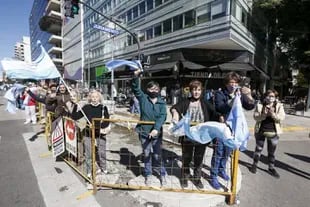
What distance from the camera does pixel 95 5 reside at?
42.2 meters

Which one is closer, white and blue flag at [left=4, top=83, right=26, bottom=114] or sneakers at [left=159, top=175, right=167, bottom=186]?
sneakers at [left=159, top=175, right=167, bottom=186]

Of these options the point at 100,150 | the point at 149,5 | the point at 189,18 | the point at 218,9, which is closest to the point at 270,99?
the point at 100,150

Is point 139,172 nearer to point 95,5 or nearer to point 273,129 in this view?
point 273,129

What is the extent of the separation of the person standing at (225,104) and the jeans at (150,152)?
0.94 m

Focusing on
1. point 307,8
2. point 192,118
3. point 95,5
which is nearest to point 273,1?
point 307,8

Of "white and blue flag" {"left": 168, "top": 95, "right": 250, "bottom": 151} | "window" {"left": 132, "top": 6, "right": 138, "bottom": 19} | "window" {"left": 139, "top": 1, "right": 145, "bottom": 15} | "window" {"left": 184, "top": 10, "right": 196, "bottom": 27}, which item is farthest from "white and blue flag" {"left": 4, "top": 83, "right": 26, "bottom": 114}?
"window" {"left": 132, "top": 6, "right": 138, "bottom": 19}

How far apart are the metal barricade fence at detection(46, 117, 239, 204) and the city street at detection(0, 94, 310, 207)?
0.62 ft

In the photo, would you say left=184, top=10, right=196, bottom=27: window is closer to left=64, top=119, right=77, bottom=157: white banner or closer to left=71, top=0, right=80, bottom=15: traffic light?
left=71, top=0, right=80, bottom=15: traffic light

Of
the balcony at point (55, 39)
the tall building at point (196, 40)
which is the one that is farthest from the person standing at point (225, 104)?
the balcony at point (55, 39)

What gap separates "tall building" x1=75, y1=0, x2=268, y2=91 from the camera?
18328 millimetres

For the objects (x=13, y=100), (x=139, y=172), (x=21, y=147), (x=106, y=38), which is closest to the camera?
(x=139, y=172)

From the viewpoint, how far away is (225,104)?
4195 mm

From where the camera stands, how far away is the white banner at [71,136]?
482 cm

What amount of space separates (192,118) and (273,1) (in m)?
21.2
